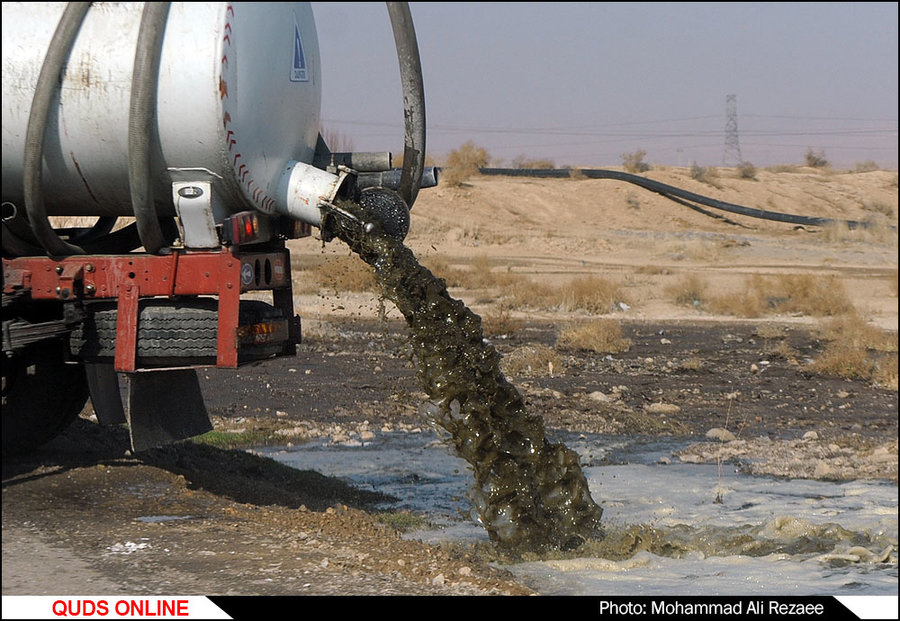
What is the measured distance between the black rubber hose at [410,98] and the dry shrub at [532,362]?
693 centimetres

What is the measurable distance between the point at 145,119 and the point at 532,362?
8.94 meters

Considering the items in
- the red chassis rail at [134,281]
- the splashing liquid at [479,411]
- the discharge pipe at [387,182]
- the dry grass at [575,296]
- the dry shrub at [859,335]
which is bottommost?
the dry shrub at [859,335]

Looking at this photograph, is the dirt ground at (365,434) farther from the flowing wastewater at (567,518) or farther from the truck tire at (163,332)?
the truck tire at (163,332)

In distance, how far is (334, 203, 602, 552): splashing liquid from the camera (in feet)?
20.4

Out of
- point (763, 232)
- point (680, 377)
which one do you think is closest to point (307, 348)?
point (680, 377)

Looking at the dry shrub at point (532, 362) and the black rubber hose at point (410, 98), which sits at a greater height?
the black rubber hose at point (410, 98)

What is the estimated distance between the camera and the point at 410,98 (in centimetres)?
623

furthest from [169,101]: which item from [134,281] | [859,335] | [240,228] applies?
[859,335]

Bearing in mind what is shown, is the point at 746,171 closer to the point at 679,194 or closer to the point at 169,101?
the point at 679,194

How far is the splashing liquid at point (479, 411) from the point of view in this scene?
622cm

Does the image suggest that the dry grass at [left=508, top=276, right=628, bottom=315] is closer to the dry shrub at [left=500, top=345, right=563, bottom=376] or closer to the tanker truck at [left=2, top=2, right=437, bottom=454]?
the dry shrub at [left=500, top=345, right=563, bottom=376]

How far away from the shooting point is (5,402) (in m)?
6.46

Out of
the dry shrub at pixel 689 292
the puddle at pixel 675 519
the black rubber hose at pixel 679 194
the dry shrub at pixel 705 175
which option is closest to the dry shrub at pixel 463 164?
the black rubber hose at pixel 679 194

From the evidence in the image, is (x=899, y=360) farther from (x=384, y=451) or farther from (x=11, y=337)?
(x=11, y=337)
